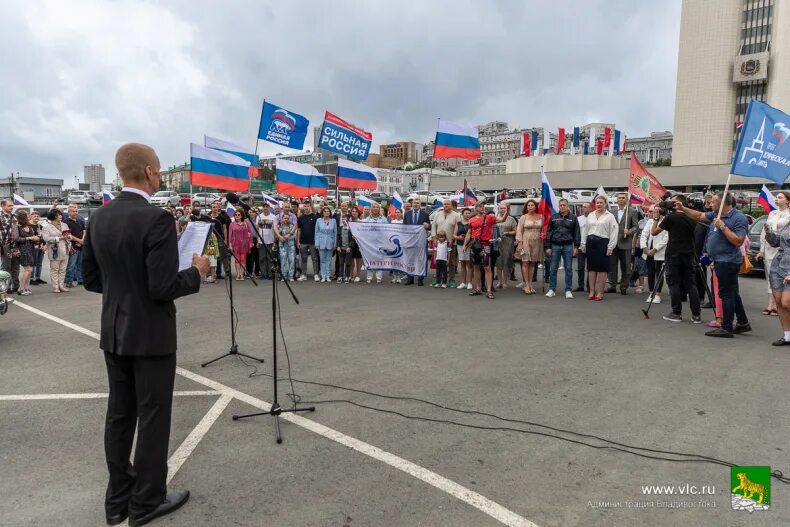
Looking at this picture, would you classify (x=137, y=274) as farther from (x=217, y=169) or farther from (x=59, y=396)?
(x=217, y=169)

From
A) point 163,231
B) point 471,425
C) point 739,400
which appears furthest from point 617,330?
point 163,231

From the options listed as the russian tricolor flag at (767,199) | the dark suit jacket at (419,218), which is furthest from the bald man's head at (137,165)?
the russian tricolor flag at (767,199)

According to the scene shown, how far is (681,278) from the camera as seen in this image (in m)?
8.86

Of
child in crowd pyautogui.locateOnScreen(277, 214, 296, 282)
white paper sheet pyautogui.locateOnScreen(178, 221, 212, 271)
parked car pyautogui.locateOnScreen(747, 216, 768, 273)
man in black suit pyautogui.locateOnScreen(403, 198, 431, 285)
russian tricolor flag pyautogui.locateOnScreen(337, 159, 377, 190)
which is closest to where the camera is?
white paper sheet pyautogui.locateOnScreen(178, 221, 212, 271)

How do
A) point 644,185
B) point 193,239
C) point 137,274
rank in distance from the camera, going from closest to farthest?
point 137,274, point 193,239, point 644,185

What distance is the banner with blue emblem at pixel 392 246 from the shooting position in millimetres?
13367

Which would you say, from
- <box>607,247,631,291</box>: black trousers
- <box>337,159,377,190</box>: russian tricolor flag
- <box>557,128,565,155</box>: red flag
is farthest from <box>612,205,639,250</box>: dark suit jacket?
<box>557,128,565,155</box>: red flag

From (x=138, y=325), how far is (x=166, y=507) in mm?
1125

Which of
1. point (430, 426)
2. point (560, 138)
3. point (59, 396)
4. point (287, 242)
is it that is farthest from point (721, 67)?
point (59, 396)

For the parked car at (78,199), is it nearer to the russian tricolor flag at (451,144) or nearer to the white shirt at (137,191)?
the russian tricolor flag at (451,144)

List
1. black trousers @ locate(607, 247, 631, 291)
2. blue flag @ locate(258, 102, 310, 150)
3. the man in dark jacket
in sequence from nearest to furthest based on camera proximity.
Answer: the man in dark jacket < black trousers @ locate(607, 247, 631, 291) < blue flag @ locate(258, 102, 310, 150)

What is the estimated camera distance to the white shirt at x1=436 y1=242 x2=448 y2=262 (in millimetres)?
12555

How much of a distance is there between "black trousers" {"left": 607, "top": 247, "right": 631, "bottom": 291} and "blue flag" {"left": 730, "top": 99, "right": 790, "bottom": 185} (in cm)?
389

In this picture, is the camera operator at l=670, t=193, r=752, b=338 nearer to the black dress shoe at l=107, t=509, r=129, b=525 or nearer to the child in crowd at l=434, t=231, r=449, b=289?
the child in crowd at l=434, t=231, r=449, b=289
